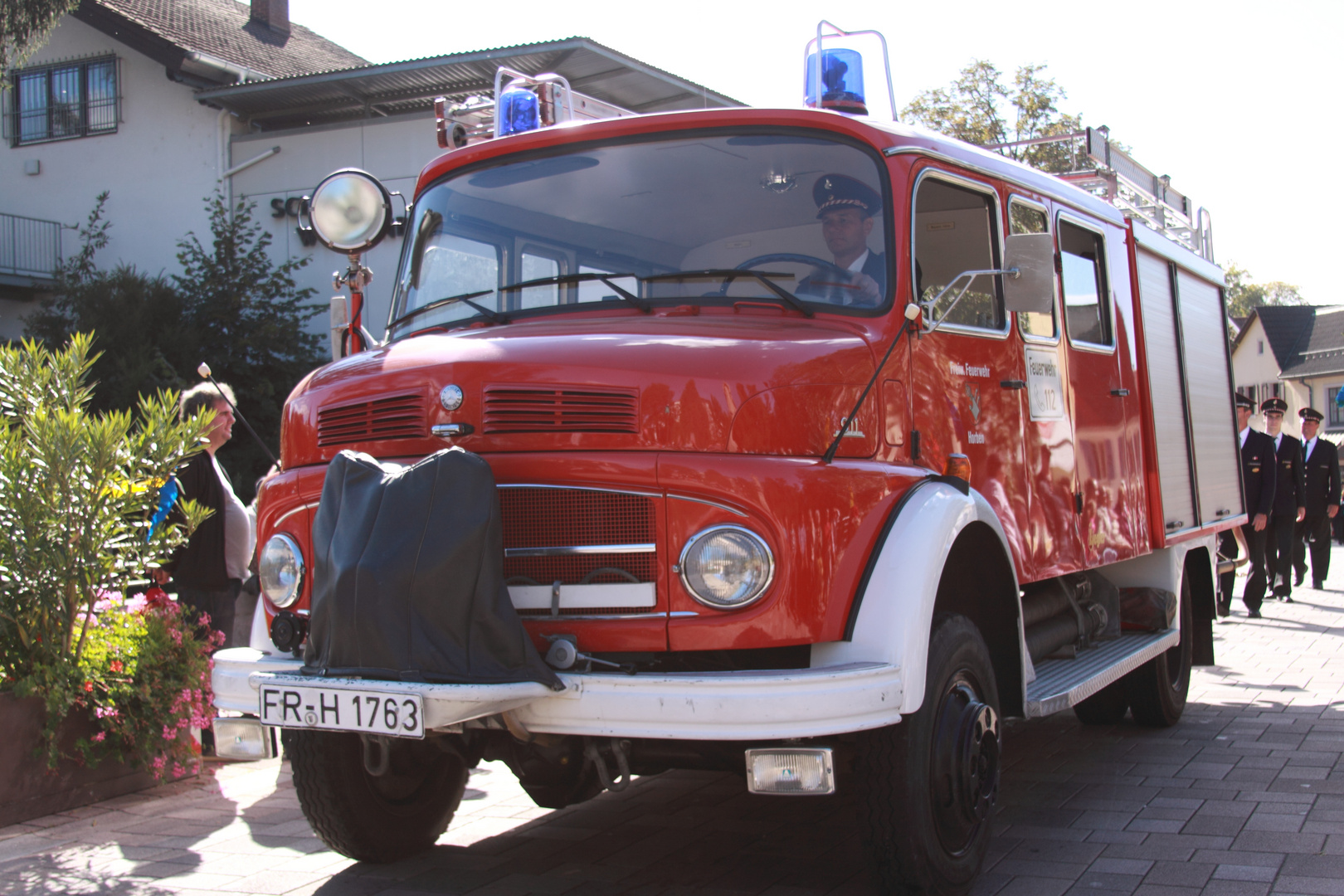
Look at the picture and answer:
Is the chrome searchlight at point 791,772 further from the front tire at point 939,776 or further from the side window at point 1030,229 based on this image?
the side window at point 1030,229

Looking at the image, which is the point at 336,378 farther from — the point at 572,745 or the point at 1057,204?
the point at 1057,204

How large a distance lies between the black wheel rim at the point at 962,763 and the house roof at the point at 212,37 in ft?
71.5

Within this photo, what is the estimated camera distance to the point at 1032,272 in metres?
4.59

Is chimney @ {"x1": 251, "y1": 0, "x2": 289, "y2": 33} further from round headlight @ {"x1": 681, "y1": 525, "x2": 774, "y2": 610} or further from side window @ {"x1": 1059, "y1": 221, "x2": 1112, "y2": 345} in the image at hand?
round headlight @ {"x1": 681, "y1": 525, "x2": 774, "y2": 610}

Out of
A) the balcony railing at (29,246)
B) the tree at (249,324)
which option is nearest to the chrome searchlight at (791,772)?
the tree at (249,324)

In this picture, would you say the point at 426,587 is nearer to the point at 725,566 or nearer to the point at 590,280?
the point at 725,566

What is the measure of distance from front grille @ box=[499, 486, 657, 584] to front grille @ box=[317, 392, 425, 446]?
0.39 metres

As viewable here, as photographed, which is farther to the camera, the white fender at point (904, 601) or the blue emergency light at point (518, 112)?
the blue emergency light at point (518, 112)

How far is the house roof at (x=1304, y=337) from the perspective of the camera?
53250 mm

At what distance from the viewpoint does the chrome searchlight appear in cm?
345

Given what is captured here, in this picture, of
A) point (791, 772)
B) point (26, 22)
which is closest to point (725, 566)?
point (791, 772)

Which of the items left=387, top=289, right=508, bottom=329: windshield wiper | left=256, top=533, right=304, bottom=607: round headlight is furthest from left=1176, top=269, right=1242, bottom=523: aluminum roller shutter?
left=256, top=533, right=304, bottom=607: round headlight

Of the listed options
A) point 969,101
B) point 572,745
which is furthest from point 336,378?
point 969,101

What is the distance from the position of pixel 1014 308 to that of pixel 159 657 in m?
3.95
